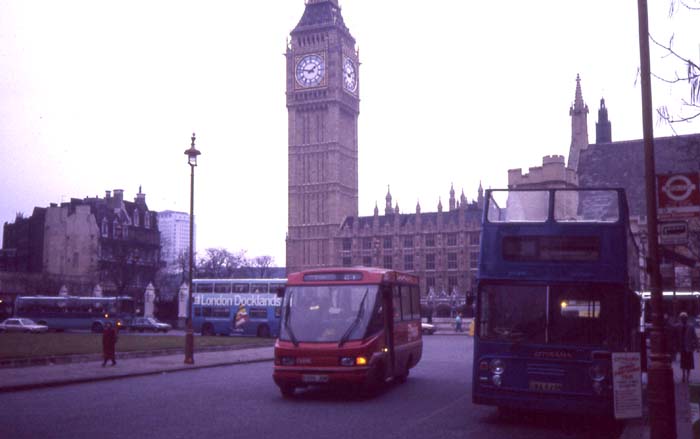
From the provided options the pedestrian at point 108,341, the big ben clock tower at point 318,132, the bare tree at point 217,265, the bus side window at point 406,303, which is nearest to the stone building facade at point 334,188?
the big ben clock tower at point 318,132

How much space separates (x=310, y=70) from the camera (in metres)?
111

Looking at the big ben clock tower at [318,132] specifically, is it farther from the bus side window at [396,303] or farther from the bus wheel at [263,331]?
the bus side window at [396,303]

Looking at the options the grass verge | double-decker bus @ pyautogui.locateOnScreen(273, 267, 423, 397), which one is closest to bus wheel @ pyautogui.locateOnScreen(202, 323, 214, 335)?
the grass verge

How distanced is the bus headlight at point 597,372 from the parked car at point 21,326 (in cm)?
4737

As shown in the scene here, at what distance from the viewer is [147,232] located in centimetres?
9344

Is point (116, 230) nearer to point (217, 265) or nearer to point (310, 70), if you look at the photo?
point (217, 265)

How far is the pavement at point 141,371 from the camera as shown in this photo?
12.7 meters

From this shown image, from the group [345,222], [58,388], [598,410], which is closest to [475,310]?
[598,410]

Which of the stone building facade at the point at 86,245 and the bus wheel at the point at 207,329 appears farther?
the stone building facade at the point at 86,245

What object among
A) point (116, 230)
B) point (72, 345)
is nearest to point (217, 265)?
point (116, 230)

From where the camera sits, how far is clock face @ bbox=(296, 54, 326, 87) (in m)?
110

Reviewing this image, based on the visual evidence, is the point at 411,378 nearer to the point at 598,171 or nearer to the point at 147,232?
the point at 598,171

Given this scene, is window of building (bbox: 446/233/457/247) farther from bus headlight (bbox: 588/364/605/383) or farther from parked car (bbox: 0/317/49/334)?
bus headlight (bbox: 588/364/605/383)

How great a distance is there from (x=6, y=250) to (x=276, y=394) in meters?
83.6
